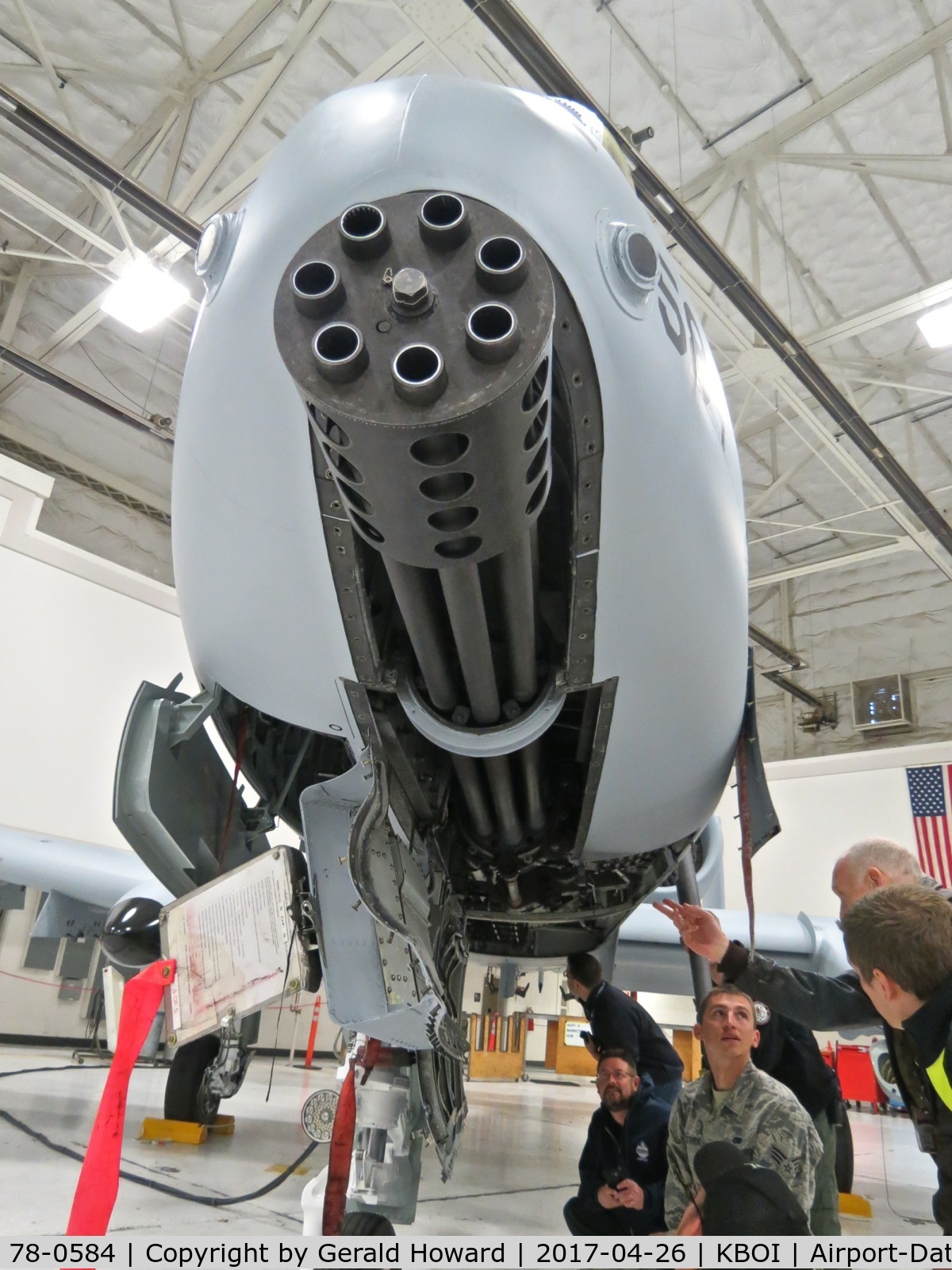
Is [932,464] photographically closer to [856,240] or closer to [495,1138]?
[856,240]

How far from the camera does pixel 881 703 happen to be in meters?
15.8

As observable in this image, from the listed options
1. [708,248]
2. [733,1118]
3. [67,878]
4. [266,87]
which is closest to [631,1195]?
[733,1118]

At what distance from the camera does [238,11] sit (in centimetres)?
768

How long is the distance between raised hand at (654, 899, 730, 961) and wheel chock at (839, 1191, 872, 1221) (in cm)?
247

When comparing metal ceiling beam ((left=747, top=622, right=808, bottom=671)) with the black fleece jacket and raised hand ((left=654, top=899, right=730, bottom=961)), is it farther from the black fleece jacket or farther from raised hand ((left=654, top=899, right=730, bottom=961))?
raised hand ((left=654, top=899, right=730, bottom=961))

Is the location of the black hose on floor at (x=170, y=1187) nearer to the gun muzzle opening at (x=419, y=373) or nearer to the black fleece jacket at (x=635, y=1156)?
the black fleece jacket at (x=635, y=1156)

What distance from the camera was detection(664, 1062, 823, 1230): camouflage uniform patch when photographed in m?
2.46

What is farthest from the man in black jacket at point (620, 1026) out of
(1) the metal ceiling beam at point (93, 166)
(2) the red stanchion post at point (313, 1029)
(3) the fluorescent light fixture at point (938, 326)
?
(3) the fluorescent light fixture at point (938, 326)

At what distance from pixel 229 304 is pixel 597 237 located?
74 cm

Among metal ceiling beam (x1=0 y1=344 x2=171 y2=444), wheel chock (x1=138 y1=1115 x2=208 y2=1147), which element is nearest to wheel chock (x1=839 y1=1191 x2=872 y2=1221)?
wheel chock (x1=138 y1=1115 x2=208 y2=1147)

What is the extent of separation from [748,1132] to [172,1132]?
3.76 m

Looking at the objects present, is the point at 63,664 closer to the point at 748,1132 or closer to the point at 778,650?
the point at 748,1132

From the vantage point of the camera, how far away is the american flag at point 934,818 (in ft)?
37.8

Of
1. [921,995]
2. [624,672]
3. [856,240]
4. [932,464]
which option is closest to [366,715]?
[624,672]
